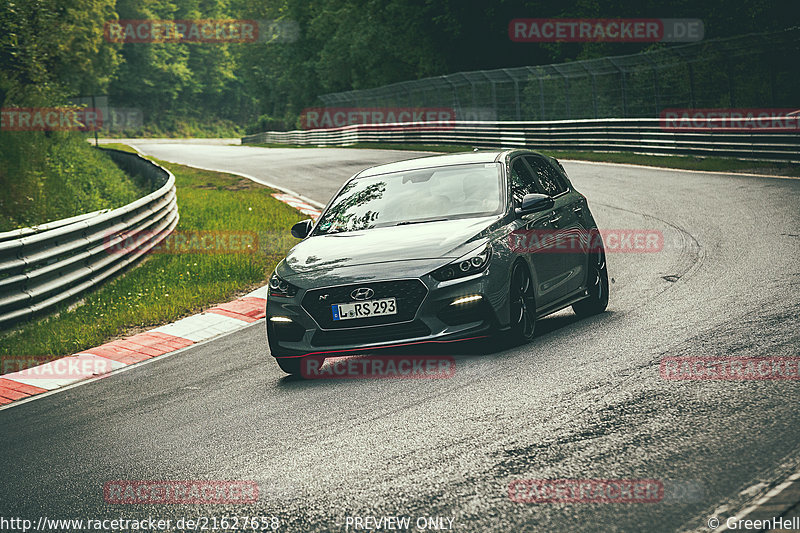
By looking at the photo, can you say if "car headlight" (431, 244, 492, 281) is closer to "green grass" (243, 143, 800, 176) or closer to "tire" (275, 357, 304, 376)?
"tire" (275, 357, 304, 376)

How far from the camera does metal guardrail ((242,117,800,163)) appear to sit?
72.1ft

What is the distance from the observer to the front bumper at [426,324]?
7.03 metres

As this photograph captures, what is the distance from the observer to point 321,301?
23.7ft

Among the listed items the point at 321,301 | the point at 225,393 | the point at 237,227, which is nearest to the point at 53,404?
the point at 225,393

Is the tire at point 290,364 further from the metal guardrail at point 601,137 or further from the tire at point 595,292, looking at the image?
the metal guardrail at point 601,137

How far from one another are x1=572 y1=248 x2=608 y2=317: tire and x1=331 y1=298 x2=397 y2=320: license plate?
8.39 ft

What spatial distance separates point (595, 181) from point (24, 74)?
13280 millimetres

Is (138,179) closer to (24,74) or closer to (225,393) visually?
(24,74)

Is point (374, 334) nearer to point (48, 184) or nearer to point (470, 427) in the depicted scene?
point (470, 427)

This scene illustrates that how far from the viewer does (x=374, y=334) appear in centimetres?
711

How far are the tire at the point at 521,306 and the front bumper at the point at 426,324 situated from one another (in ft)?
0.94

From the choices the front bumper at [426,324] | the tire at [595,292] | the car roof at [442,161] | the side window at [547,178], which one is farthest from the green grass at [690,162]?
the front bumper at [426,324]

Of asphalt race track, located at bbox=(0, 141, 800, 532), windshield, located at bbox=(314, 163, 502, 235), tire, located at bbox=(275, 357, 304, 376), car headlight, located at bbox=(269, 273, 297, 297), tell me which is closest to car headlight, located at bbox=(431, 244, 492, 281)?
asphalt race track, located at bbox=(0, 141, 800, 532)

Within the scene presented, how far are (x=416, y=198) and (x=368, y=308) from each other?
1660 mm
